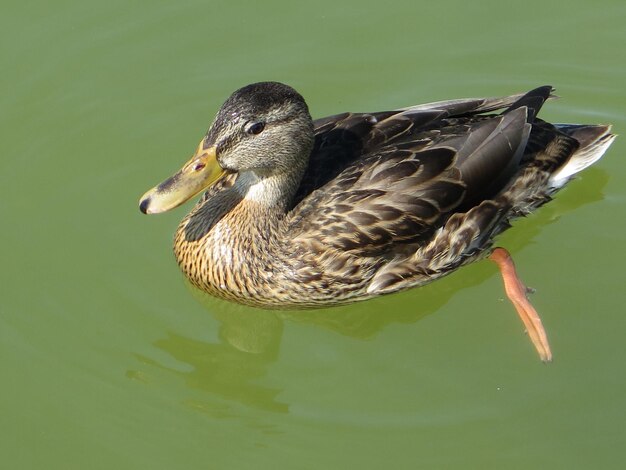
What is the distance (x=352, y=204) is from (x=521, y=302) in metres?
1.41

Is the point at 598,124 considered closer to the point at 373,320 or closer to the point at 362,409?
the point at 373,320

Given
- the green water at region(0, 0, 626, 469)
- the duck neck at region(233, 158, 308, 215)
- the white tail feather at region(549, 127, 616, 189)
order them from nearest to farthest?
the green water at region(0, 0, 626, 469) → the duck neck at region(233, 158, 308, 215) → the white tail feather at region(549, 127, 616, 189)

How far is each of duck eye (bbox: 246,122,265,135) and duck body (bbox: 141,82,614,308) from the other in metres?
0.08

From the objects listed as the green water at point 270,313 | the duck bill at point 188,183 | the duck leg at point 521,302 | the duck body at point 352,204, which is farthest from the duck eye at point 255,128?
the duck leg at point 521,302

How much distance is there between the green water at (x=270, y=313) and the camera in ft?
23.4

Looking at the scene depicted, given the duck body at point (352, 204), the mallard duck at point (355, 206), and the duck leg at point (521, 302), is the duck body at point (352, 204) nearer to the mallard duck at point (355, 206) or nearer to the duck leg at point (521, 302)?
the mallard duck at point (355, 206)

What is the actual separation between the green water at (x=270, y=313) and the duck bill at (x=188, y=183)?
1024 mm

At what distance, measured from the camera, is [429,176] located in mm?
7688

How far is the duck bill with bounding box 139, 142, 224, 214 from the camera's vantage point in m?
7.20

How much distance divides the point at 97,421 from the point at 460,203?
2.90m

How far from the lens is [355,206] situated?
25.0 ft

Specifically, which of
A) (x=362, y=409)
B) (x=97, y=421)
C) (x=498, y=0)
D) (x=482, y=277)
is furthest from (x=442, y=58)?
(x=97, y=421)

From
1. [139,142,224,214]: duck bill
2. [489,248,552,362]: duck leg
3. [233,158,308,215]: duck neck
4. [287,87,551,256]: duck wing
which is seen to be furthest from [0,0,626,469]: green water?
[139,142,224,214]: duck bill

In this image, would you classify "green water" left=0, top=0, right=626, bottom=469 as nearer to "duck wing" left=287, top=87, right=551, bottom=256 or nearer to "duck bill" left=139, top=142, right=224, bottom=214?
"duck wing" left=287, top=87, right=551, bottom=256
